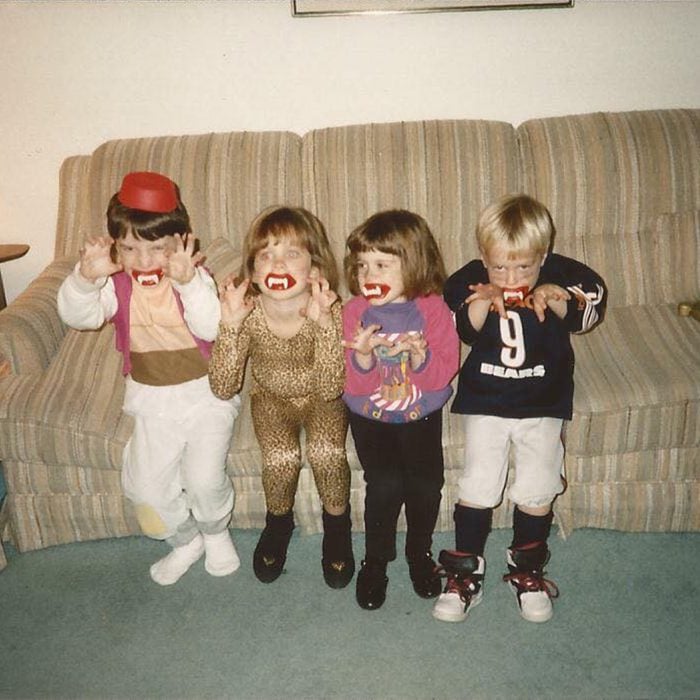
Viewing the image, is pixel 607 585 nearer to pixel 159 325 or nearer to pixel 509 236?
pixel 509 236

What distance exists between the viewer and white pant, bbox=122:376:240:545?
186 cm

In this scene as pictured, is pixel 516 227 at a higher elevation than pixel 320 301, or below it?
higher

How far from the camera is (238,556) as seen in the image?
2.06m

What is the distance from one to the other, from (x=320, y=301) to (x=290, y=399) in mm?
333

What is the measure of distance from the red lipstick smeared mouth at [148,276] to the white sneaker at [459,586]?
3.51 feet

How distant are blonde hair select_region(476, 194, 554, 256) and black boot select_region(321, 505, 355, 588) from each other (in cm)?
86

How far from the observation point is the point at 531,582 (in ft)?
5.96

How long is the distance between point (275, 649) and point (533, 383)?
38.1 inches

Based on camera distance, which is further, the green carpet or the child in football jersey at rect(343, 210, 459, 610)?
the child in football jersey at rect(343, 210, 459, 610)

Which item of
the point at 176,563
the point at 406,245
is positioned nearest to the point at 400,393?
the point at 406,245

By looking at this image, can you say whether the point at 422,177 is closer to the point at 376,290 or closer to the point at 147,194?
the point at 376,290

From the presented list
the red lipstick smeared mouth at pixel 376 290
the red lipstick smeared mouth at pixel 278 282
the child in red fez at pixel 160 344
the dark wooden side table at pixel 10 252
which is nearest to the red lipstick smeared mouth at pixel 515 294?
the red lipstick smeared mouth at pixel 376 290

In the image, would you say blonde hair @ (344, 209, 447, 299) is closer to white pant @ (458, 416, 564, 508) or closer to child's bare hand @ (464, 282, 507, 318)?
child's bare hand @ (464, 282, 507, 318)

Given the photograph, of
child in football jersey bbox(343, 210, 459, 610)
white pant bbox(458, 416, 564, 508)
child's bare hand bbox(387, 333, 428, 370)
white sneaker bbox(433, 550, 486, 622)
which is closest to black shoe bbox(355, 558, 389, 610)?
child in football jersey bbox(343, 210, 459, 610)
